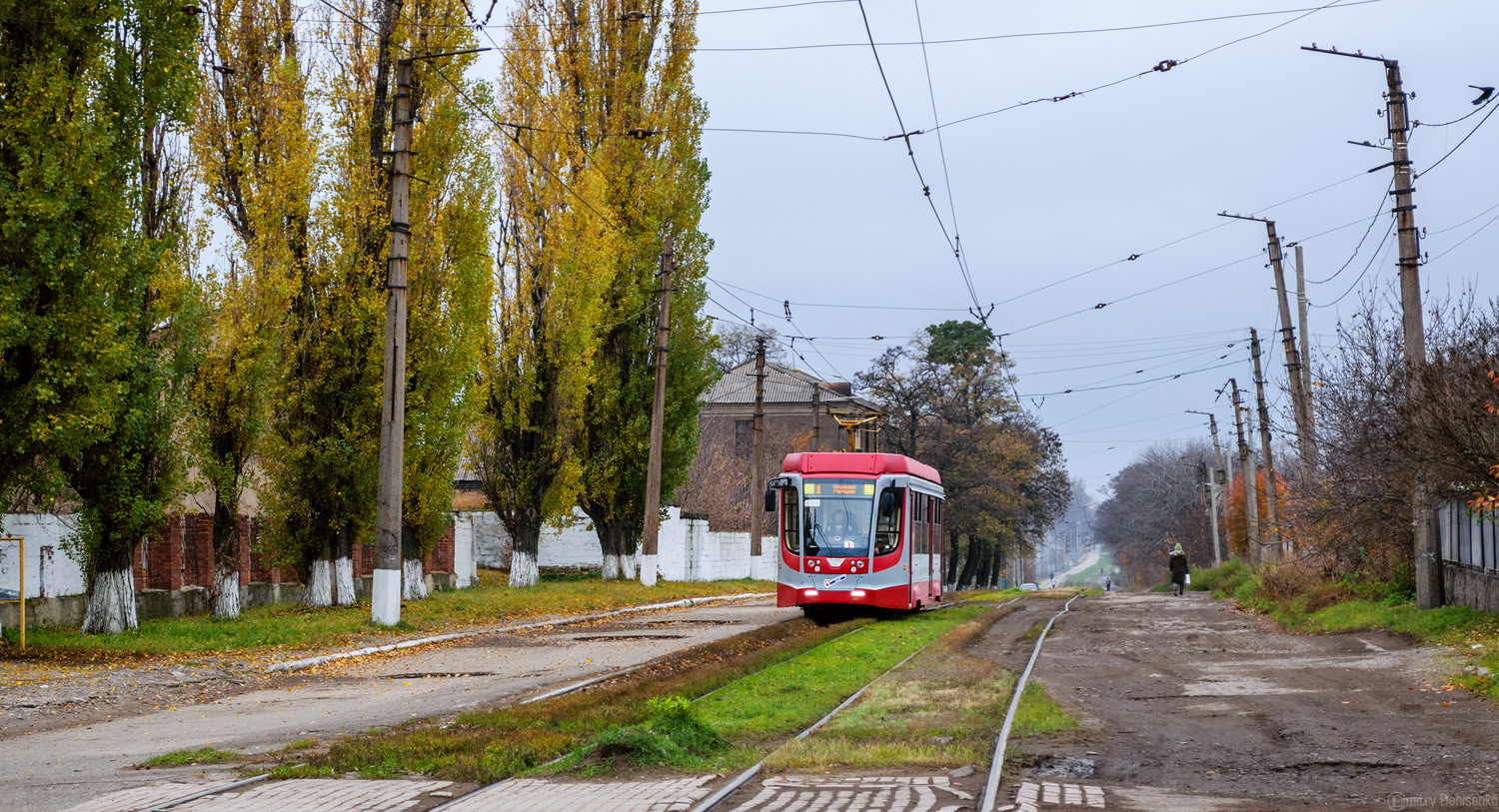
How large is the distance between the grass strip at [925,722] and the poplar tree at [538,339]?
64.5ft

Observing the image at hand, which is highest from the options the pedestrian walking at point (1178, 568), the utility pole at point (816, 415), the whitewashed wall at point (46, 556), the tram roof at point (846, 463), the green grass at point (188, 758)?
the utility pole at point (816, 415)

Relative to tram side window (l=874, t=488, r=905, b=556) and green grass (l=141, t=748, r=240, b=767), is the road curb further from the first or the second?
green grass (l=141, t=748, r=240, b=767)

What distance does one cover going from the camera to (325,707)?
13.0 metres

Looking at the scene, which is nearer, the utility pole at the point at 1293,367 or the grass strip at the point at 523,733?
the grass strip at the point at 523,733

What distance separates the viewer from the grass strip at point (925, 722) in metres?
8.88

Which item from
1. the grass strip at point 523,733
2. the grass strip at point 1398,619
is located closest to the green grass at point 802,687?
the grass strip at point 523,733

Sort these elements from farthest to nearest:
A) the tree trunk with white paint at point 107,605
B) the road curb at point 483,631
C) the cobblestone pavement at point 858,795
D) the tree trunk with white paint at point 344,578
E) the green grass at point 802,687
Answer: the tree trunk with white paint at point 344,578 → the tree trunk with white paint at point 107,605 → the road curb at point 483,631 → the green grass at point 802,687 → the cobblestone pavement at point 858,795

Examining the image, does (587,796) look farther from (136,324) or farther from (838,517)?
(838,517)

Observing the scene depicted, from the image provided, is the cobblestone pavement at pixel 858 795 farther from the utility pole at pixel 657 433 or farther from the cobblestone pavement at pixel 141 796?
the utility pole at pixel 657 433

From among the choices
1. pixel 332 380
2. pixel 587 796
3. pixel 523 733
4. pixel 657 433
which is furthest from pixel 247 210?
pixel 587 796

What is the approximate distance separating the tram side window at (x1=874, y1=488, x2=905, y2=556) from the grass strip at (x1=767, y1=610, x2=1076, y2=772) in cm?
918

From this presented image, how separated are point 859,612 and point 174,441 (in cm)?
1463

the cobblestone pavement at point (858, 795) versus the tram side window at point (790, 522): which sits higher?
the tram side window at point (790, 522)

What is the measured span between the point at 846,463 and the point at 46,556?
13.7m
